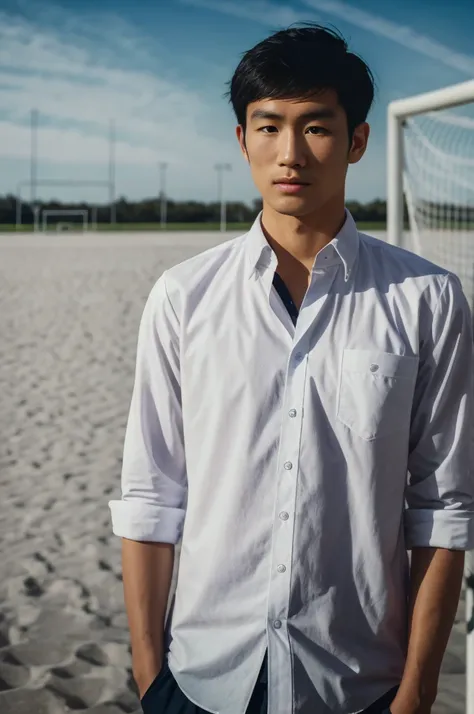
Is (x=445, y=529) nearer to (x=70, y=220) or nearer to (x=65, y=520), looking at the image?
(x=65, y=520)

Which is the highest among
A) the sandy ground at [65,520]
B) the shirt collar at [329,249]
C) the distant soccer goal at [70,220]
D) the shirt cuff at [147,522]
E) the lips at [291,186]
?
the distant soccer goal at [70,220]

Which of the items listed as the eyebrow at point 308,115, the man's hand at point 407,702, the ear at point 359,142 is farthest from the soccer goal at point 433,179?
the man's hand at point 407,702

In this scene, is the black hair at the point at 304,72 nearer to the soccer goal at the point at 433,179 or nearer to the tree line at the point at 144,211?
the soccer goal at the point at 433,179

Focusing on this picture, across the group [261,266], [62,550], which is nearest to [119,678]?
[62,550]

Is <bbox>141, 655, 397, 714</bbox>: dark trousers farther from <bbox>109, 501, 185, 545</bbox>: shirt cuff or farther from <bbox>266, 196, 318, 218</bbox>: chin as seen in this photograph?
<bbox>266, 196, 318, 218</bbox>: chin

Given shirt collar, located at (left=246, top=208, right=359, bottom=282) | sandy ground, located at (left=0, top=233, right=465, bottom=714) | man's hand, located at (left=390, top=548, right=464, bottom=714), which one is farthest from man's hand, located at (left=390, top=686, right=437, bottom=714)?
sandy ground, located at (left=0, top=233, right=465, bottom=714)

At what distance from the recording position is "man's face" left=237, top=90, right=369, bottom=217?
4.34 ft

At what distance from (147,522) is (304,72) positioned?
686mm

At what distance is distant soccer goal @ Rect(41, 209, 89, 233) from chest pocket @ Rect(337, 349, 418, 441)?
53.0 m

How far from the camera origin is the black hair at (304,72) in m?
1.34

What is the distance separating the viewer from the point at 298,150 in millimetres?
1317

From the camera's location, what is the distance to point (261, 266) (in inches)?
55.0

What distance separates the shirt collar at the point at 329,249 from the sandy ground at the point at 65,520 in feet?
6.16

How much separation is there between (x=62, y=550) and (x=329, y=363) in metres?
3.33
